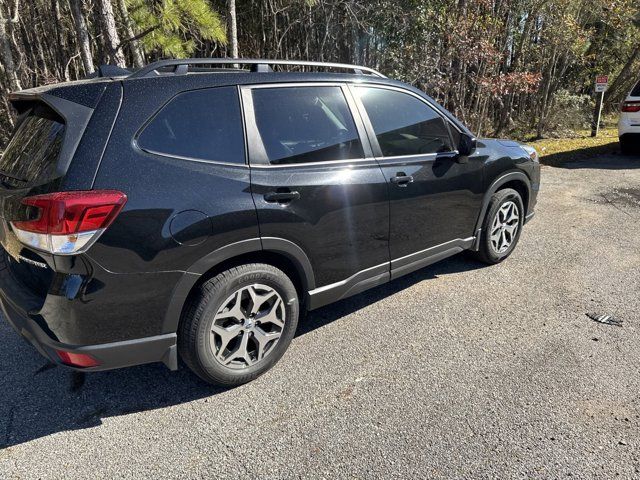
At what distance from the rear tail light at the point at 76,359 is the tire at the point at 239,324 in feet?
1.49

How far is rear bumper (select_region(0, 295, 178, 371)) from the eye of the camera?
7.29 feet

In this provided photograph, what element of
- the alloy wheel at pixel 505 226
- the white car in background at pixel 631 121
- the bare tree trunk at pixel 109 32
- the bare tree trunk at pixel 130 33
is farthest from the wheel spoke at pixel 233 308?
the white car in background at pixel 631 121

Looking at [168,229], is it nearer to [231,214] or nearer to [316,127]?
[231,214]

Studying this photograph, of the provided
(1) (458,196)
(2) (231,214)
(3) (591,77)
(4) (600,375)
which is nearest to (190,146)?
(2) (231,214)

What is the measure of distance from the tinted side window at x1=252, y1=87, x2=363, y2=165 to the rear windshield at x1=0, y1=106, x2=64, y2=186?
106cm

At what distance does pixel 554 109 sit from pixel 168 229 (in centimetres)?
1288

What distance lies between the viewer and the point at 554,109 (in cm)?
1240

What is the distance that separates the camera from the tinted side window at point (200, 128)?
92.7 inches

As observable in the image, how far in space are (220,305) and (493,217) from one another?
275 centimetres

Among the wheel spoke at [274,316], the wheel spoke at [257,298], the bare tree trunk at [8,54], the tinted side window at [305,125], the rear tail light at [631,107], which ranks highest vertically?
the bare tree trunk at [8,54]

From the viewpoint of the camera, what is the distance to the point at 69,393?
2730mm

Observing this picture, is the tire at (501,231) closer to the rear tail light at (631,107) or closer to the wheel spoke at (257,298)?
the wheel spoke at (257,298)

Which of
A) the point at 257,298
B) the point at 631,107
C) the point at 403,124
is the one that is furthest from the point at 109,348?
the point at 631,107

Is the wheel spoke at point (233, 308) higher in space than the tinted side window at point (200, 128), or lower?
lower
